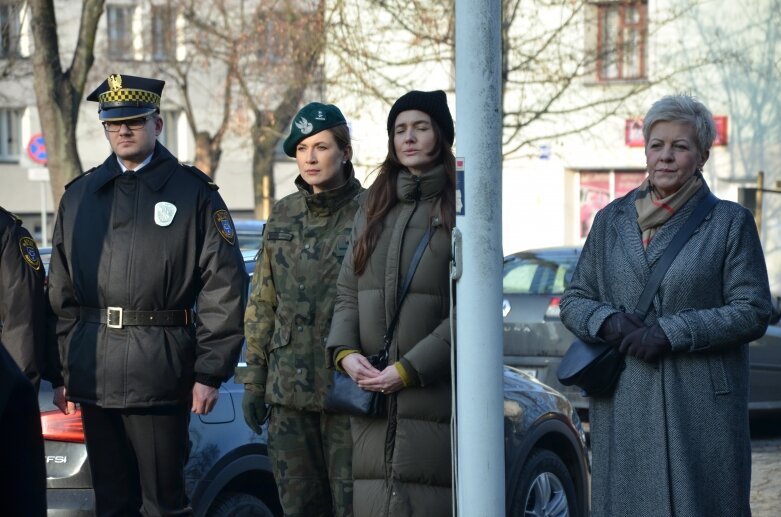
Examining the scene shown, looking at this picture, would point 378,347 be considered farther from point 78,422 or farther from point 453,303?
point 78,422

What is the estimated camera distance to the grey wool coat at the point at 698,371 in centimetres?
421

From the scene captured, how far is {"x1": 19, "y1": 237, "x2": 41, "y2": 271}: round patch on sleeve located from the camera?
16.4ft

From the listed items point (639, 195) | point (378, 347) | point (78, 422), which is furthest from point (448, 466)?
point (78, 422)

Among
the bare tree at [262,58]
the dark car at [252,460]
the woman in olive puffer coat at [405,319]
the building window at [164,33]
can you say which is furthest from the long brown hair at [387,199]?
the building window at [164,33]

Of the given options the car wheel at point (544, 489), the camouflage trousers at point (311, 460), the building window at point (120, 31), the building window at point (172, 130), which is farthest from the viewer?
the building window at point (172, 130)

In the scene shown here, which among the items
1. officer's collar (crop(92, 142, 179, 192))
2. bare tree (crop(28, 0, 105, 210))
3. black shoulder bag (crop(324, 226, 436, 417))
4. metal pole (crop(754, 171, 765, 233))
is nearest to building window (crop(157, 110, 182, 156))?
metal pole (crop(754, 171, 765, 233))

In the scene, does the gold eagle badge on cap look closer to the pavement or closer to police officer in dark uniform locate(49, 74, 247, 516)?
police officer in dark uniform locate(49, 74, 247, 516)

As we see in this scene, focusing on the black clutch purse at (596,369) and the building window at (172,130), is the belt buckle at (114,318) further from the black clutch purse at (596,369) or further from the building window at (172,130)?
the building window at (172,130)

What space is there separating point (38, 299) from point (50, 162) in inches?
441

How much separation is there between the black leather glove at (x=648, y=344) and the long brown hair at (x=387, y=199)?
81 cm

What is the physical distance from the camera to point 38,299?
16.5 feet

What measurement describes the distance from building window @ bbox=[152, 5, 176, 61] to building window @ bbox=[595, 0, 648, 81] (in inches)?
412

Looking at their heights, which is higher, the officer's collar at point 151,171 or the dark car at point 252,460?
the officer's collar at point 151,171

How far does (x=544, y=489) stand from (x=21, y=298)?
2.61m
